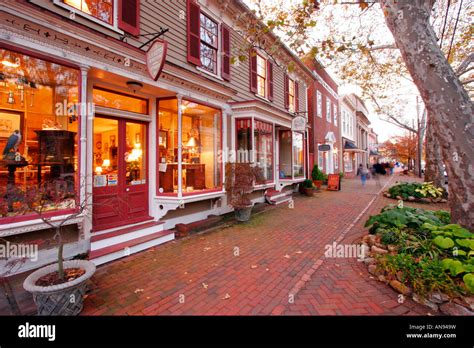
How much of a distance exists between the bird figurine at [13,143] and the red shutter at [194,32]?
453 centimetres

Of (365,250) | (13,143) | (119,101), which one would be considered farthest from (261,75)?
(13,143)

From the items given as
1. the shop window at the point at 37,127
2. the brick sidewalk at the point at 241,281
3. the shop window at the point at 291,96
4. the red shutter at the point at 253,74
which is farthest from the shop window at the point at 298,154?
the shop window at the point at 37,127

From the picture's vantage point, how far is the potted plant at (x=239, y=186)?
710 cm

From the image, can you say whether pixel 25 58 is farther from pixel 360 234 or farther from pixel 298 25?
pixel 360 234

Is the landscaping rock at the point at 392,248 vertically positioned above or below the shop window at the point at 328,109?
below

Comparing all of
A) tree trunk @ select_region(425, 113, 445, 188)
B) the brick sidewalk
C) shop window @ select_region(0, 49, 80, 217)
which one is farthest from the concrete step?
tree trunk @ select_region(425, 113, 445, 188)

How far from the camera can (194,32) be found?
22.8 ft

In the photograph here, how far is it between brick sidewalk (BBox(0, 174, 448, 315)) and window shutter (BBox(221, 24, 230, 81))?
5587 mm

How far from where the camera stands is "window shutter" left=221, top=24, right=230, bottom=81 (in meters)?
8.18

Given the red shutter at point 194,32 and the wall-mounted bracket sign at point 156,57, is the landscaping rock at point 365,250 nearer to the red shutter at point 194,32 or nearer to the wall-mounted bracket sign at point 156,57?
the wall-mounted bracket sign at point 156,57

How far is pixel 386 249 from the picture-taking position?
4367 millimetres

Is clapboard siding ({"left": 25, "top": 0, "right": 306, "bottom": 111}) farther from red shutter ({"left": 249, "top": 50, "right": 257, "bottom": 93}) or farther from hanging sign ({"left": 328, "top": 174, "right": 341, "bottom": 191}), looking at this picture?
hanging sign ({"left": 328, "top": 174, "right": 341, "bottom": 191})

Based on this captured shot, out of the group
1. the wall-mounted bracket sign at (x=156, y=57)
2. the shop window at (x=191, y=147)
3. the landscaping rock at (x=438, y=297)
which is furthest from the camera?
the shop window at (x=191, y=147)
